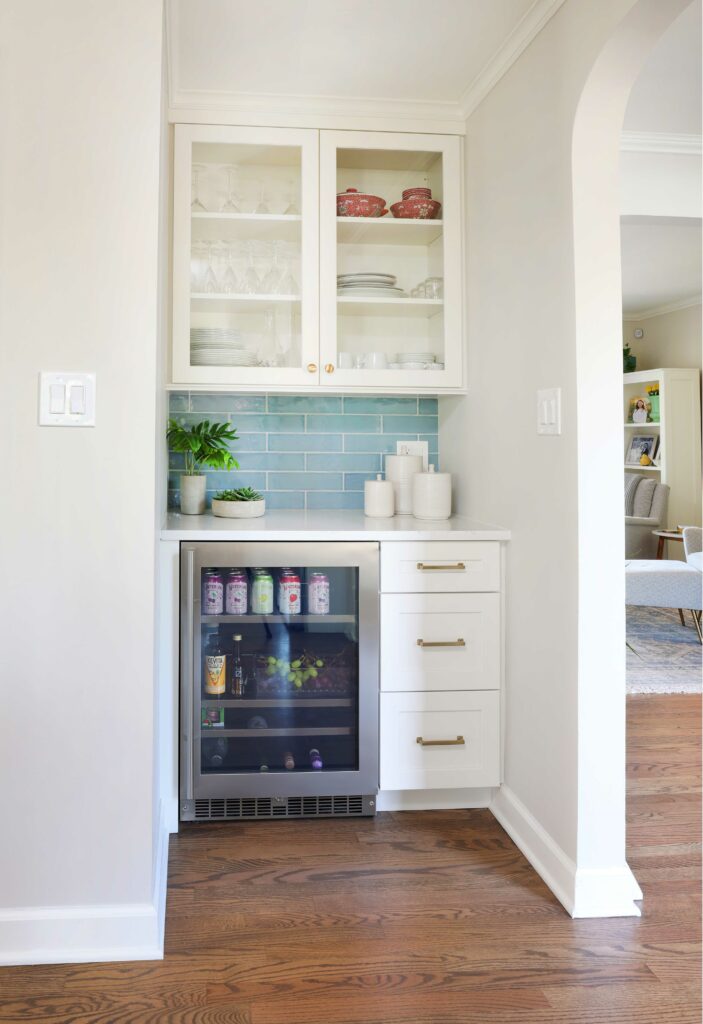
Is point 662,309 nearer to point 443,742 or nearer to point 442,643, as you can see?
point 442,643

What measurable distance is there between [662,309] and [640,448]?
133 cm

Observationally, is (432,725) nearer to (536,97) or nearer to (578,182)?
(578,182)

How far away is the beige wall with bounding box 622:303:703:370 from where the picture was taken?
23.7ft

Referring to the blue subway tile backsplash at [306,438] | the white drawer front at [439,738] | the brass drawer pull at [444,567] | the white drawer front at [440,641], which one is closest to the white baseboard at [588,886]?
the white drawer front at [439,738]

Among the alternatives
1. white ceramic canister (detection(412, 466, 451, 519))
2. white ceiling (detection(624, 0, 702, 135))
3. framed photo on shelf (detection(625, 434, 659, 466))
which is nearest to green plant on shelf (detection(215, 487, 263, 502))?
white ceramic canister (detection(412, 466, 451, 519))

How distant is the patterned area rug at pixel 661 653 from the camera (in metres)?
4.09

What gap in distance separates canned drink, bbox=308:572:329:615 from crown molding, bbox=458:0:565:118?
5.28 feet

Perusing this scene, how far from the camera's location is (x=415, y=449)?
317 cm

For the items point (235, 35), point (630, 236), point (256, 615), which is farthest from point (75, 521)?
point (630, 236)

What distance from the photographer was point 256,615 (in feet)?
8.02

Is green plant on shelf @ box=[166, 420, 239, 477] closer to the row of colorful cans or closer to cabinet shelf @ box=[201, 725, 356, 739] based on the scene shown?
the row of colorful cans

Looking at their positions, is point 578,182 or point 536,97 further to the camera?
point 536,97

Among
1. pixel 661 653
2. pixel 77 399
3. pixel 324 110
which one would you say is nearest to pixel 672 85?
pixel 324 110

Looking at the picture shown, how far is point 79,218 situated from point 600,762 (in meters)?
1.74
